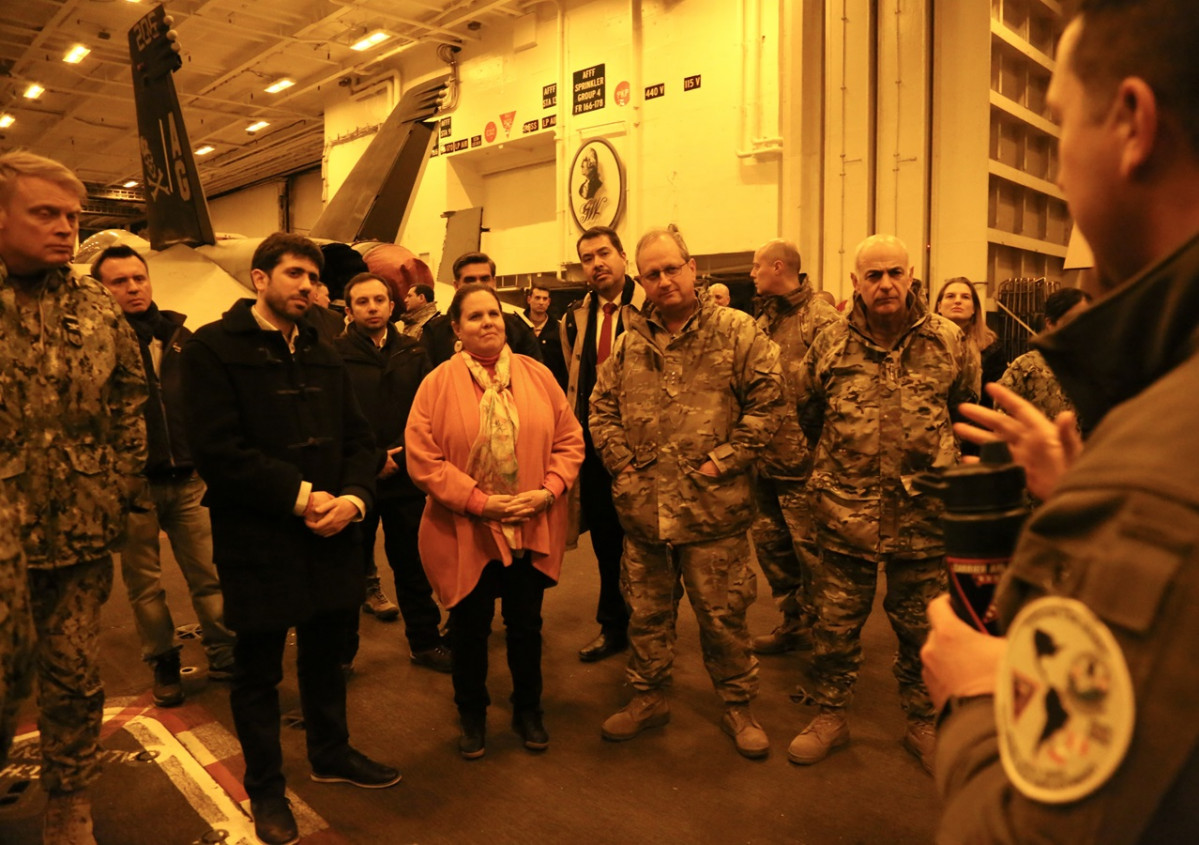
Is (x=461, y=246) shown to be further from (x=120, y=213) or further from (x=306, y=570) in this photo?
(x=120, y=213)

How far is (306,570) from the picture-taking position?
92.8 inches

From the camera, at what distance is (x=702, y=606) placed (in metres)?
2.80

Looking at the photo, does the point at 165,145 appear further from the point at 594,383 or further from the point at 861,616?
the point at 861,616

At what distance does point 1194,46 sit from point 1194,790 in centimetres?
53

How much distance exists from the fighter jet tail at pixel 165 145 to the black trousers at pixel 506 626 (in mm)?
5349

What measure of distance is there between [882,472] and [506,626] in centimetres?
141

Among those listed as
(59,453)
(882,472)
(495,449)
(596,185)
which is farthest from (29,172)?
(596,185)

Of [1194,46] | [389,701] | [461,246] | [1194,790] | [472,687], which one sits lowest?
[389,701]

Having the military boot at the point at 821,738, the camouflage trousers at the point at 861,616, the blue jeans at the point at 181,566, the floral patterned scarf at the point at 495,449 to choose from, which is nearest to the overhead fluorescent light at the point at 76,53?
the blue jeans at the point at 181,566

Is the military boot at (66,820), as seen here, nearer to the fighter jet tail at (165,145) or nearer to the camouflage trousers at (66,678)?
the camouflage trousers at (66,678)

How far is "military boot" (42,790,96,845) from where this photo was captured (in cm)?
216

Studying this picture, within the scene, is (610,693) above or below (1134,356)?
below

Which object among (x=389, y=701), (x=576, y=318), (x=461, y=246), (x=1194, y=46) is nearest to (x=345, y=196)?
(x=461, y=246)

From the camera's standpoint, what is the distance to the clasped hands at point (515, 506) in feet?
8.84
